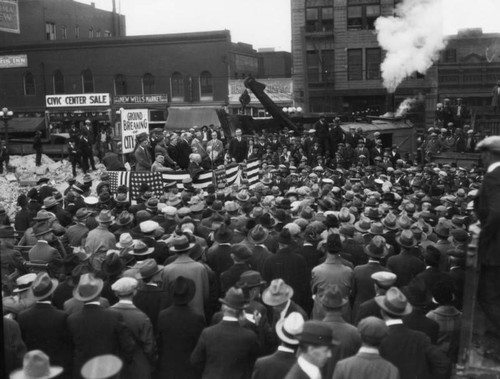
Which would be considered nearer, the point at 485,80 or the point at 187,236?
the point at 187,236

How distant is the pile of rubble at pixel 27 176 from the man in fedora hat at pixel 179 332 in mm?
12710

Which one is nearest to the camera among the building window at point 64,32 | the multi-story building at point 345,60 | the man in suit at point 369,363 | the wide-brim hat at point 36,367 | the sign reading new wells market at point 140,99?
the wide-brim hat at point 36,367

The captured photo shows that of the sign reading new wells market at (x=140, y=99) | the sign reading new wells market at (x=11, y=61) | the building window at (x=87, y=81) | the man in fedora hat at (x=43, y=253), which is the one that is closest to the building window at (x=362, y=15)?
the sign reading new wells market at (x=140, y=99)

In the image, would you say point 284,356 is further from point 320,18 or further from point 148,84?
point 148,84

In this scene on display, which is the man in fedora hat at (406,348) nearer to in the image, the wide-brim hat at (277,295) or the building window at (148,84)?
the wide-brim hat at (277,295)

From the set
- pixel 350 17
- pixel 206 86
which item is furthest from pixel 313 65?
pixel 206 86

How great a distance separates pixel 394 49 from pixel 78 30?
115 ft

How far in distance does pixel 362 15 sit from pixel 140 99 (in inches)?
599

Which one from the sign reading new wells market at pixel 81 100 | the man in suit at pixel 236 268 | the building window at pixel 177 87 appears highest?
the building window at pixel 177 87

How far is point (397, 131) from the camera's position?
83.5 feet

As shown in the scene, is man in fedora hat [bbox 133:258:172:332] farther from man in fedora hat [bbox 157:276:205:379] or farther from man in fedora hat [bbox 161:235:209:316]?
man in fedora hat [bbox 157:276:205:379]

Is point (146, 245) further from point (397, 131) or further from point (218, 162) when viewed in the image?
point (397, 131)

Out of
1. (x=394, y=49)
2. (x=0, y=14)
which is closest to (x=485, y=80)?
(x=394, y=49)

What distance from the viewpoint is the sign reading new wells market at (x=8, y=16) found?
31938 millimetres
